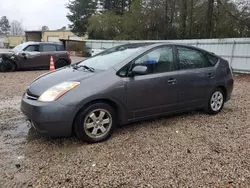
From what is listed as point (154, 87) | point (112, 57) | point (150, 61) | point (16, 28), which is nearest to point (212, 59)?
point (150, 61)

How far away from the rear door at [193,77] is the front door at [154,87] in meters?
0.18

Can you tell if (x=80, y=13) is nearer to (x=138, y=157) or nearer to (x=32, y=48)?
(x=32, y=48)

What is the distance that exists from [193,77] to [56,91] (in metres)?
2.55

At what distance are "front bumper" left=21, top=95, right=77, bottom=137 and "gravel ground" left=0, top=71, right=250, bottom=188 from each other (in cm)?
29

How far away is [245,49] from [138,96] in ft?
31.6

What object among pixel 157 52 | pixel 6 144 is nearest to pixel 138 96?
pixel 157 52

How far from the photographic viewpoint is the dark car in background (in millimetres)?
11637

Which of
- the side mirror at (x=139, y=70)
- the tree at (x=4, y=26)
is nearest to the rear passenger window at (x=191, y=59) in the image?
the side mirror at (x=139, y=70)

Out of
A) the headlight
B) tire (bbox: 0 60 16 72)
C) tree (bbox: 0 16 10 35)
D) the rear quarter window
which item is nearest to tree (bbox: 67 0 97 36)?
the rear quarter window

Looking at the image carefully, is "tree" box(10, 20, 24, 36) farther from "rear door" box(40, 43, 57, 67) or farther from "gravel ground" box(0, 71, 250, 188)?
"gravel ground" box(0, 71, 250, 188)

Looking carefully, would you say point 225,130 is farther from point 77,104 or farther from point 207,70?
point 77,104

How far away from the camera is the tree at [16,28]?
87.7 metres

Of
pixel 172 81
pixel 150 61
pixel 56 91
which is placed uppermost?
pixel 150 61

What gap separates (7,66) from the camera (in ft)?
38.4
